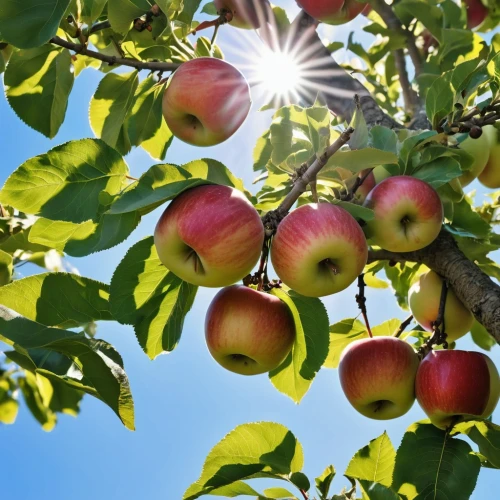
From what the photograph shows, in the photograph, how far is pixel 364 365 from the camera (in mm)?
1607

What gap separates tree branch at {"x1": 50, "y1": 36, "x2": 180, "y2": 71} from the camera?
160 centimetres

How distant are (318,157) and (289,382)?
58 centimetres

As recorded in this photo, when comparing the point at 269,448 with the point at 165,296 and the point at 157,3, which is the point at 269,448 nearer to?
the point at 165,296

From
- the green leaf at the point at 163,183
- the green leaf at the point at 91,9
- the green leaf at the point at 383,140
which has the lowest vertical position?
the green leaf at the point at 163,183

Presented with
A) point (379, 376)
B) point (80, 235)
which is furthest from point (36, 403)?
point (379, 376)

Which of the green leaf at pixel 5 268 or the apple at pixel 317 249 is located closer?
the apple at pixel 317 249

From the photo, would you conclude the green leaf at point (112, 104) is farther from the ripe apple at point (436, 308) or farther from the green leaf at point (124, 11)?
the ripe apple at point (436, 308)

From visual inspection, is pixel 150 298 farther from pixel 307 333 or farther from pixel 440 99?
pixel 440 99

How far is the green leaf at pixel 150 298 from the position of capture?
1.32 meters

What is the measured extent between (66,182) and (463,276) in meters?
0.94

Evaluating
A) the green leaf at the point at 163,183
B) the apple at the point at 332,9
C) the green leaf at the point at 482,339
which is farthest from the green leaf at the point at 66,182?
the green leaf at the point at 482,339

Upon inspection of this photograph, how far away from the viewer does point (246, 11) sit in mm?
2002

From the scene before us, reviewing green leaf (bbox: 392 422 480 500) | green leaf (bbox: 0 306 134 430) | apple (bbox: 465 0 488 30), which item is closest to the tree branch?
green leaf (bbox: 0 306 134 430)

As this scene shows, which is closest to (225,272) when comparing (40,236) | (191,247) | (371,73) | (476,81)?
(191,247)
